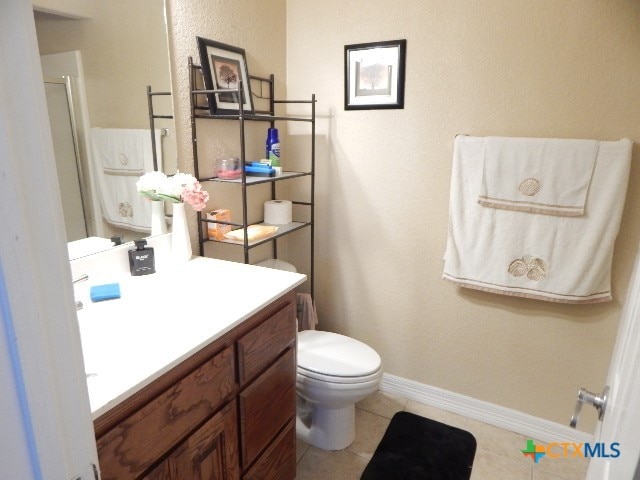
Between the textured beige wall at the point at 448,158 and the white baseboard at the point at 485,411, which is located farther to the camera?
the white baseboard at the point at 485,411

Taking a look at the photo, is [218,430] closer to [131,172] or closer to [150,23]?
[131,172]

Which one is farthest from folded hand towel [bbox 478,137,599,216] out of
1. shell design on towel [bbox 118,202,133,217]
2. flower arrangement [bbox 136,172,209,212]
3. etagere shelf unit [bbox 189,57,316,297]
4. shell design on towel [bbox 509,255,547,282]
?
shell design on towel [bbox 118,202,133,217]

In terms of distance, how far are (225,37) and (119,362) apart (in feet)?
4.57

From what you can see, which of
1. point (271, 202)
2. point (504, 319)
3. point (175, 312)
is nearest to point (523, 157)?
point (504, 319)

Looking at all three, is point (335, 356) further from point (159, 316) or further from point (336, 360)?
point (159, 316)

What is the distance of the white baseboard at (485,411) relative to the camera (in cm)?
191

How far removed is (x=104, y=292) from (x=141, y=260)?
8.9 inches

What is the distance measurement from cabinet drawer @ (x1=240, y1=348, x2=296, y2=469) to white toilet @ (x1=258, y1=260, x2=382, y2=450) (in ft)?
0.61

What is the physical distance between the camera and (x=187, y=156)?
5.45ft

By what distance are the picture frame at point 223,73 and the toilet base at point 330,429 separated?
4.50 feet

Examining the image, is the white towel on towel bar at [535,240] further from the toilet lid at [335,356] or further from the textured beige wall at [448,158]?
the toilet lid at [335,356]

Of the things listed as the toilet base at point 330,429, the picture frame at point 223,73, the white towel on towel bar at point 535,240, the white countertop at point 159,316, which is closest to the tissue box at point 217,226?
the white countertop at point 159,316

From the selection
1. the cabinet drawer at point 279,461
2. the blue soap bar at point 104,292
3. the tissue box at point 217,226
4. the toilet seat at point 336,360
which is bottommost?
the cabinet drawer at point 279,461

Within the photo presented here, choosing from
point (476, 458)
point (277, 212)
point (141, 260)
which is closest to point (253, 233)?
point (277, 212)
